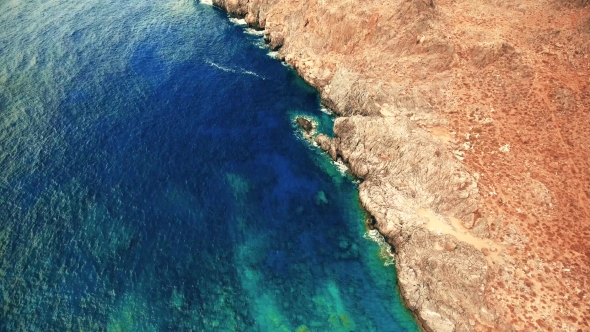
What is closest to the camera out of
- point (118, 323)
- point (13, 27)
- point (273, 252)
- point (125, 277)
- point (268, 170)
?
point (118, 323)

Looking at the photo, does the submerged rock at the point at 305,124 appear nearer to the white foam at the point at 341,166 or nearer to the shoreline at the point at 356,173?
the shoreline at the point at 356,173

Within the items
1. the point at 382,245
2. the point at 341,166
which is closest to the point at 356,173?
the point at 341,166

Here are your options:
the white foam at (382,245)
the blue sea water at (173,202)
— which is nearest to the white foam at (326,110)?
the blue sea water at (173,202)

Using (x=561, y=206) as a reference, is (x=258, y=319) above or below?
below

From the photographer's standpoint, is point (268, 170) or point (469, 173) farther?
point (268, 170)

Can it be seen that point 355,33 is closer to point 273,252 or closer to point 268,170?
point 268,170

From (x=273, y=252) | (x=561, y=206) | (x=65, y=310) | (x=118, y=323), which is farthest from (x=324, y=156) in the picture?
(x=65, y=310)

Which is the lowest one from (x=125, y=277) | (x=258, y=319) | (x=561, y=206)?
(x=258, y=319)

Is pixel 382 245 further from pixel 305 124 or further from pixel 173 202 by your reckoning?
pixel 173 202
